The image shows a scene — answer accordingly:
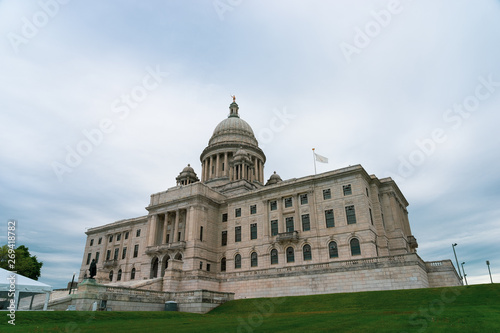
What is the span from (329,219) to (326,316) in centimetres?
2754

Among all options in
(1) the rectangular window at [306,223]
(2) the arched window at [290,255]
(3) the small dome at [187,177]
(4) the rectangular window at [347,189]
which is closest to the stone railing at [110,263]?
(3) the small dome at [187,177]

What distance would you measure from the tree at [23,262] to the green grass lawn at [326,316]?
46.2 m

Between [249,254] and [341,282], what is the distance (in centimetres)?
1750

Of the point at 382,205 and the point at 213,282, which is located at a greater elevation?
the point at 382,205

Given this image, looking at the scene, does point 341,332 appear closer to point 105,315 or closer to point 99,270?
point 105,315

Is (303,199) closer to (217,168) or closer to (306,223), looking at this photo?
(306,223)

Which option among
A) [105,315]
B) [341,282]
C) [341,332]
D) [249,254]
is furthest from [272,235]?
[341,332]

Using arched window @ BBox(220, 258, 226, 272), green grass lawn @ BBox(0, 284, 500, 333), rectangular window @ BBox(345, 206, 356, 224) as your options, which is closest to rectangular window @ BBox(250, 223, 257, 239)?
arched window @ BBox(220, 258, 226, 272)

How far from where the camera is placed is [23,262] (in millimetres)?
59188

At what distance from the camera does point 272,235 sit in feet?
165

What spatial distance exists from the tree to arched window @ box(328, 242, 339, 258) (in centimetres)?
5372

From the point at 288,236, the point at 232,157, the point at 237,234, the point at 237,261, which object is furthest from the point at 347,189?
the point at 232,157

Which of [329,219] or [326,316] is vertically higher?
[329,219]

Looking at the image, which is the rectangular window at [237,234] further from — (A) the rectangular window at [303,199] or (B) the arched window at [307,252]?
(A) the rectangular window at [303,199]
